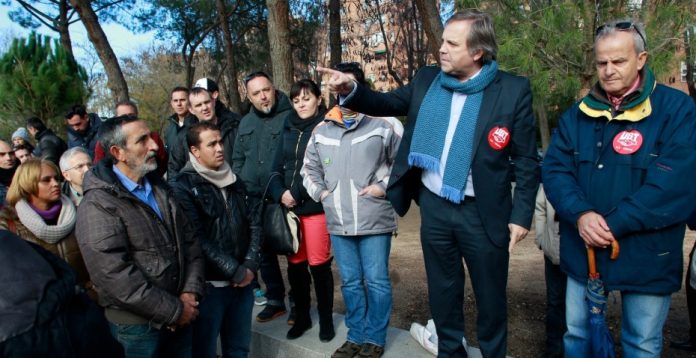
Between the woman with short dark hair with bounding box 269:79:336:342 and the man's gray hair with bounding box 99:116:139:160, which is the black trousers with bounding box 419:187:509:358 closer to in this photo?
the woman with short dark hair with bounding box 269:79:336:342

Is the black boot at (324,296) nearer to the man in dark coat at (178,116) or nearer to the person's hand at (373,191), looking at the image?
A: the person's hand at (373,191)

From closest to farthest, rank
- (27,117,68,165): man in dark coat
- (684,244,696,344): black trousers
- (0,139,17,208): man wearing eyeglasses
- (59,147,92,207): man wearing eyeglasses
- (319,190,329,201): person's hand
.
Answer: (319,190,329,201): person's hand, (684,244,696,344): black trousers, (59,147,92,207): man wearing eyeglasses, (0,139,17,208): man wearing eyeglasses, (27,117,68,165): man in dark coat

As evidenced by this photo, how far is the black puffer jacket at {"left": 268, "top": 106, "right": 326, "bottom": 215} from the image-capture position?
3.21 metres

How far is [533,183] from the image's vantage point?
2254mm

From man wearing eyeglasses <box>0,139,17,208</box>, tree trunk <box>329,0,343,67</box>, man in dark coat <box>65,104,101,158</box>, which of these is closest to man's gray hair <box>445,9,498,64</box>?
man in dark coat <box>65,104,101,158</box>

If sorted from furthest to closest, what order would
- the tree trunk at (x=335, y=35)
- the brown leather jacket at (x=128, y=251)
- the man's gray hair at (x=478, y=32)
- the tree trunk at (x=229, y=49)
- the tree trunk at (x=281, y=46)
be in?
the tree trunk at (x=229, y=49)
the tree trunk at (x=335, y=35)
the tree trunk at (x=281, y=46)
the man's gray hair at (x=478, y=32)
the brown leather jacket at (x=128, y=251)

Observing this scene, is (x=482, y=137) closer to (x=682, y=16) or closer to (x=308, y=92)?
(x=308, y=92)

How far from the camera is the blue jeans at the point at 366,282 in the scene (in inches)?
114

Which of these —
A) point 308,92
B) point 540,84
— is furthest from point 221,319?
point 540,84

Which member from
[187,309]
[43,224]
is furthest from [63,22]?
[187,309]

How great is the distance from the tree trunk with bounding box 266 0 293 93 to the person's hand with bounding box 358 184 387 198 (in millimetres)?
3531

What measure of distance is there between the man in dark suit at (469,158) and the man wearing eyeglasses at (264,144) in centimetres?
148

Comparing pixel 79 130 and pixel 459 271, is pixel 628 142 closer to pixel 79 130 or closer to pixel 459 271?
pixel 459 271

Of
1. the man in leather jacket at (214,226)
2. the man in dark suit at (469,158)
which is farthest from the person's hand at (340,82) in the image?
the man in leather jacket at (214,226)
